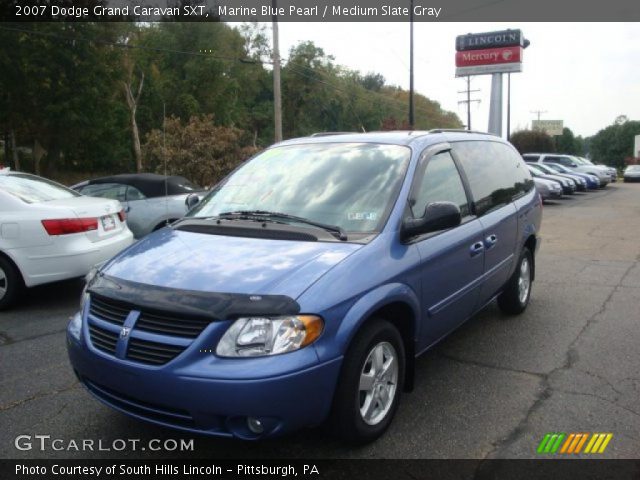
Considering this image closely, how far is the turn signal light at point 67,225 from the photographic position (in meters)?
5.71

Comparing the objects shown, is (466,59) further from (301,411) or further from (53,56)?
(301,411)

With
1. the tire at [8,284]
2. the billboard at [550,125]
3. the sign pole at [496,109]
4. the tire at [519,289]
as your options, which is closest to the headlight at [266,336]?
the tire at [519,289]

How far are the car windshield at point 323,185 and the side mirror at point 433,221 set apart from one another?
0.54 feet

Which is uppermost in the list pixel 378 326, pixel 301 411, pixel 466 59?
pixel 466 59

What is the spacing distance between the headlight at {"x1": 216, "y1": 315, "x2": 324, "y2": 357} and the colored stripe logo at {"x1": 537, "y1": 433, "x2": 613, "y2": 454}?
1.54 metres

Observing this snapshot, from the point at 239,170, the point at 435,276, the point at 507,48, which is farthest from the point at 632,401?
the point at 507,48

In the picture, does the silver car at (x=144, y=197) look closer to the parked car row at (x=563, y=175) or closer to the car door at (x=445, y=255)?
the car door at (x=445, y=255)

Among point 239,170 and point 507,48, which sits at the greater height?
point 507,48

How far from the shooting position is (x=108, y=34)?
35938mm

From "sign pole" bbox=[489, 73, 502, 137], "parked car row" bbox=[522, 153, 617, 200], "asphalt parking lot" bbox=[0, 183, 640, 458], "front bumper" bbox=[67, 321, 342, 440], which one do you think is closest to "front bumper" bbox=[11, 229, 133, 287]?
"asphalt parking lot" bbox=[0, 183, 640, 458]

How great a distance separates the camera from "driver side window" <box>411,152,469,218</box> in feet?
12.3

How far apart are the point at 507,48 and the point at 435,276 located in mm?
35800

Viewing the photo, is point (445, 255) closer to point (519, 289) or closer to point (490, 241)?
point (490, 241)

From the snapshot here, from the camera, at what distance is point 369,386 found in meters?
3.02
